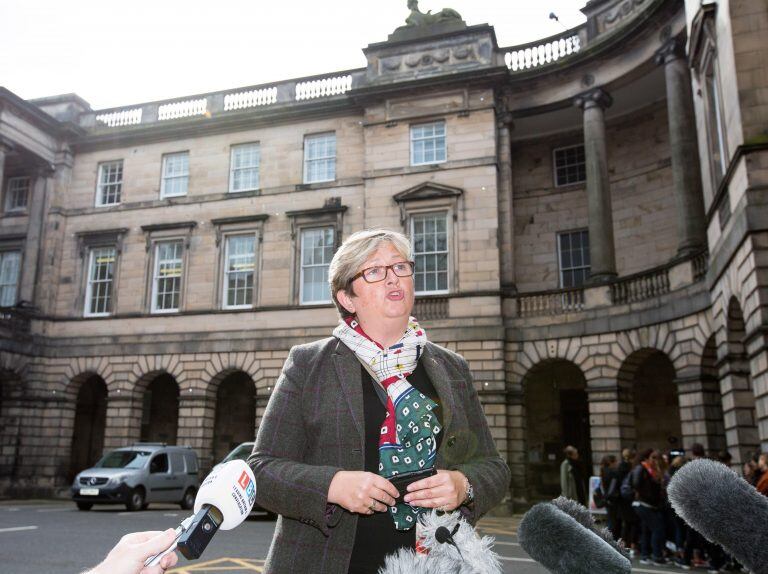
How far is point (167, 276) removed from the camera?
2461cm

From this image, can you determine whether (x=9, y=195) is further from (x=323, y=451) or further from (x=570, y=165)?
(x=323, y=451)

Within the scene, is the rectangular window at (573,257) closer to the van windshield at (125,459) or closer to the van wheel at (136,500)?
the van windshield at (125,459)

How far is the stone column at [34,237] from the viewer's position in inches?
972

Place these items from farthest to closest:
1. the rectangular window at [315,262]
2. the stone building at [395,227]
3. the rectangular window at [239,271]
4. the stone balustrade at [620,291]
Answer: the rectangular window at [239,271], the rectangular window at [315,262], the stone building at [395,227], the stone balustrade at [620,291]

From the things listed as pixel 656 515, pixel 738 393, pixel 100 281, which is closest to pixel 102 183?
pixel 100 281

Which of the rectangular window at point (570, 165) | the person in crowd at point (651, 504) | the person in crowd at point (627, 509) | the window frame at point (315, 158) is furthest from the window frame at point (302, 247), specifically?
the person in crowd at point (651, 504)

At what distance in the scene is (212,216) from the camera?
2439 centimetres

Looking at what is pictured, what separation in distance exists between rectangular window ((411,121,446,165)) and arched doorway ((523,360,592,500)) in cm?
768

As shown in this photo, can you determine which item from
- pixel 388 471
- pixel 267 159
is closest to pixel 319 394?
pixel 388 471

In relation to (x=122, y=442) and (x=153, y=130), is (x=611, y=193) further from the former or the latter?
(x=122, y=442)

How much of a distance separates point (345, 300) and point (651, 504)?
937cm

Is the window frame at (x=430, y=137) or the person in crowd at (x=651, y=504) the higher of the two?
the window frame at (x=430, y=137)

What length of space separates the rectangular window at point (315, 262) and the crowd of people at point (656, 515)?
505 inches

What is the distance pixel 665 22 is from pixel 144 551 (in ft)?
66.1
